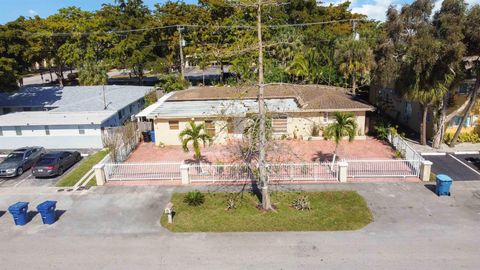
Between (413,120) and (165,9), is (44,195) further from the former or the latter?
(165,9)

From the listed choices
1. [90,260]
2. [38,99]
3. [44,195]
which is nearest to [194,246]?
[90,260]

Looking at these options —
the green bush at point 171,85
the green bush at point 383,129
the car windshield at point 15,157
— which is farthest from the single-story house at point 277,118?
the green bush at point 171,85

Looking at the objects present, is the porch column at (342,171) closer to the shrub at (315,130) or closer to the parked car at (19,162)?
the shrub at (315,130)

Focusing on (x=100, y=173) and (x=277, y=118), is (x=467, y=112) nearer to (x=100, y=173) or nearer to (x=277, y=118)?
(x=277, y=118)

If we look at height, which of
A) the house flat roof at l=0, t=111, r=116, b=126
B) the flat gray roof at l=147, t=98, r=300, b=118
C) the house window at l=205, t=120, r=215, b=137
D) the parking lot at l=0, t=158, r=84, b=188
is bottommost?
the parking lot at l=0, t=158, r=84, b=188

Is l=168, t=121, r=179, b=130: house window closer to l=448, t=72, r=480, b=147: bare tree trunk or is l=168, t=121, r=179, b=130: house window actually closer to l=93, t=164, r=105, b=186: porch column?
l=93, t=164, r=105, b=186: porch column

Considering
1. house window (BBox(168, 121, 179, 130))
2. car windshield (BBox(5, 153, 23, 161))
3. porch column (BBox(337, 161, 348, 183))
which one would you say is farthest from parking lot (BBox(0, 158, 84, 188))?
porch column (BBox(337, 161, 348, 183))
